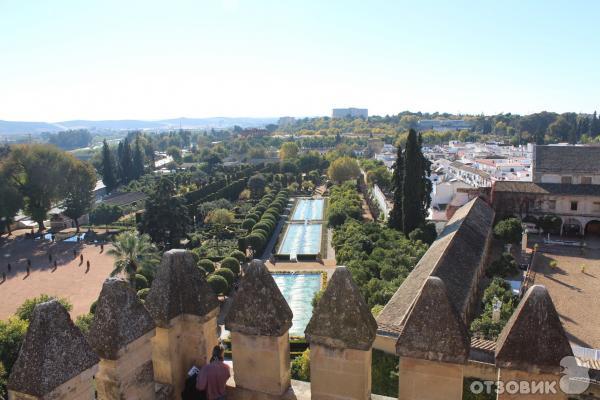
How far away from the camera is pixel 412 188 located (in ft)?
118

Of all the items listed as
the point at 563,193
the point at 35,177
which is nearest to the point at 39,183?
the point at 35,177

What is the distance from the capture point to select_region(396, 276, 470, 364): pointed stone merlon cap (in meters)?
4.95

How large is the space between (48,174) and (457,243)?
39916mm

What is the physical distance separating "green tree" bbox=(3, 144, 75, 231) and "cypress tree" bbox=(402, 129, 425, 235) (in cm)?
3441

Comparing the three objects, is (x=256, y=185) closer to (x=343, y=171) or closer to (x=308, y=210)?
(x=308, y=210)

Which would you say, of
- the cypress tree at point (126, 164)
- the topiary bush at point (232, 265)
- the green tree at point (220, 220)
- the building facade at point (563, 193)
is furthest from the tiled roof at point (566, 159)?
the cypress tree at point (126, 164)

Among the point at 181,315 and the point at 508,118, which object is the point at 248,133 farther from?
the point at 181,315

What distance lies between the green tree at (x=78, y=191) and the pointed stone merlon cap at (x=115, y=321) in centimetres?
4680

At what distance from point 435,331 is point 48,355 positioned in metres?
4.04

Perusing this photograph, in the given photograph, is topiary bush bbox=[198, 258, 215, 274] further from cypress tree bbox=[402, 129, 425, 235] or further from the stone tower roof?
cypress tree bbox=[402, 129, 425, 235]

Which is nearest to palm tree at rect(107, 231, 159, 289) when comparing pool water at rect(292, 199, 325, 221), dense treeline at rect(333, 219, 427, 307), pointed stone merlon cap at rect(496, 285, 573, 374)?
dense treeline at rect(333, 219, 427, 307)

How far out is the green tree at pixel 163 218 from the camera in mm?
36719

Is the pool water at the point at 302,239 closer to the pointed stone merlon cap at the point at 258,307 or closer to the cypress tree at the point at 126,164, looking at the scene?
the pointed stone merlon cap at the point at 258,307

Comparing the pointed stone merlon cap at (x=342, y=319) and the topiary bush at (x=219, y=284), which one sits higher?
the pointed stone merlon cap at (x=342, y=319)
